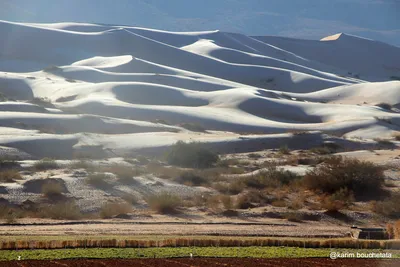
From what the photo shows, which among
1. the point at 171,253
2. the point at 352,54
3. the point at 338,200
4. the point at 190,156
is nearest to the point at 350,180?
the point at 338,200

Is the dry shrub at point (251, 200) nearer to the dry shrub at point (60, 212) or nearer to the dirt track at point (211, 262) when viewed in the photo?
the dry shrub at point (60, 212)

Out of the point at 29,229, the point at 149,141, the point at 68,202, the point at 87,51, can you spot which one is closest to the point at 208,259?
the point at 29,229

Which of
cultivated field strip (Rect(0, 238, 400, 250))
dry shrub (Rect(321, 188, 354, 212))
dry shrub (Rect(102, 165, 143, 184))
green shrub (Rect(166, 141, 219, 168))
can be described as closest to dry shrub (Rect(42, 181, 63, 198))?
dry shrub (Rect(102, 165, 143, 184))

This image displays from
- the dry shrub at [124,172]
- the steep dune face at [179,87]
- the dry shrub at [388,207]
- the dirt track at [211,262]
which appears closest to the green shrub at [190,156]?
the steep dune face at [179,87]

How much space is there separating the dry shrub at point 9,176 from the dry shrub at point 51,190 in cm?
189

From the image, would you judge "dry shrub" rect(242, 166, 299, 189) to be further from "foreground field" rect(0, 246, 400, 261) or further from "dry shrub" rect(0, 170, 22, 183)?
"foreground field" rect(0, 246, 400, 261)

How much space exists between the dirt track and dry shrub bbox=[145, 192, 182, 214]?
9.66 meters

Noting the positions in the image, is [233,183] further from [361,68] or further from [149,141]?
[361,68]

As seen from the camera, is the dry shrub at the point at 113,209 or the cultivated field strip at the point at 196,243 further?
the dry shrub at the point at 113,209

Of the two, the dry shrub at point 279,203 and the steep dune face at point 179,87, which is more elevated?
the dry shrub at point 279,203

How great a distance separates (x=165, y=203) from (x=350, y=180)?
24.2 ft

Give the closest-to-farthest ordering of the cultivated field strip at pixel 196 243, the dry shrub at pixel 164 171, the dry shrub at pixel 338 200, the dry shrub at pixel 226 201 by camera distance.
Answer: the cultivated field strip at pixel 196 243, the dry shrub at pixel 338 200, the dry shrub at pixel 226 201, the dry shrub at pixel 164 171

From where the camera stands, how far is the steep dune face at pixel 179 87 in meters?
47.3

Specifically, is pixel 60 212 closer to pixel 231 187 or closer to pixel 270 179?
pixel 231 187
